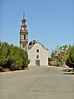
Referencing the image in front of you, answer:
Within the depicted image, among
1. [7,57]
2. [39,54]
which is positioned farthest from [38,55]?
[7,57]

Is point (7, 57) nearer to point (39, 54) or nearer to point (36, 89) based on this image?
point (36, 89)

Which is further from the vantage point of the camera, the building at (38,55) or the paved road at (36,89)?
the building at (38,55)

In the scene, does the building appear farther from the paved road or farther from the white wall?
the paved road

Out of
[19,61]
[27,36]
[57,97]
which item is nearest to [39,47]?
[27,36]

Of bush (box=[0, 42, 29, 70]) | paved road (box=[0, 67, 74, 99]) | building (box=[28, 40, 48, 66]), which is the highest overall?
building (box=[28, 40, 48, 66])

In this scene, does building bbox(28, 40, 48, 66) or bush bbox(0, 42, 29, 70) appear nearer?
bush bbox(0, 42, 29, 70)

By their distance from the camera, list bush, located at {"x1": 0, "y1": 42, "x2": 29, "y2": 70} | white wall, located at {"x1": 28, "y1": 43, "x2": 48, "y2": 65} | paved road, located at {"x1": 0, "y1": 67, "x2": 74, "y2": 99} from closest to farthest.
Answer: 1. paved road, located at {"x1": 0, "y1": 67, "x2": 74, "y2": 99}
2. bush, located at {"x1": 0, "y1": 42, "x2": 29, "y2": 70}
3. white wall, located at {"x1": 28, "y1": 43, "x2": 48, "y2": 65}

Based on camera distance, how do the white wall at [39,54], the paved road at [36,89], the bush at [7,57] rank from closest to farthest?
the paved road at [36,89], the bush at [7,57], the white wall at [39,54]

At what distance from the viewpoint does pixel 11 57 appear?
5909 centimetres

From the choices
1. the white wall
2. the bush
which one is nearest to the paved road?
the bush

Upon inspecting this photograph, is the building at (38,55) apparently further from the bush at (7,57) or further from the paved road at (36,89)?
the paved road at (36,89)

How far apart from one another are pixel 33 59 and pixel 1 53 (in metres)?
75.6

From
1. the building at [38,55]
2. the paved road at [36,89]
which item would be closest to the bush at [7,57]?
the paved road at [36,89]

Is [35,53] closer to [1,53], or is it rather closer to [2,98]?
[1,53]
